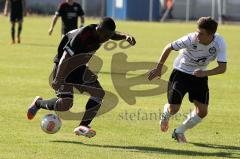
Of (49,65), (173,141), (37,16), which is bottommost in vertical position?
(37,16)

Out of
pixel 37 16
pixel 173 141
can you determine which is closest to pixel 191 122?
pixel 173 141

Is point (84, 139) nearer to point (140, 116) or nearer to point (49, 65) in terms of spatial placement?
point (140, 116)

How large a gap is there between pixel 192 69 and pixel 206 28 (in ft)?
2.99

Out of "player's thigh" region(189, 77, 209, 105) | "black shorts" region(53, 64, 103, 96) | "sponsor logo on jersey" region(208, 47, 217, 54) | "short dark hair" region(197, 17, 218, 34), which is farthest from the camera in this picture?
"black shorts" region(53, 64, 103, 96)

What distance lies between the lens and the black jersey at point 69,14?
21.5 metres

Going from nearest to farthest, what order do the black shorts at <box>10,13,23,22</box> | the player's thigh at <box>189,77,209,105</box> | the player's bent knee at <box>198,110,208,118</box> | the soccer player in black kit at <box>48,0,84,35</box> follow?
the player's thigh at <box>189,77,209,105</box> → the player's bent knee at <box>198,110,208,118</box> → the soccer player in black kit at <box>48,0,84,35</box> → the black shorts at <box>10,13,23,22</box>

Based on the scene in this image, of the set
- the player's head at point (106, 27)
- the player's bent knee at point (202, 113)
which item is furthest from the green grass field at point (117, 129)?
the player's head at point (106, 27)

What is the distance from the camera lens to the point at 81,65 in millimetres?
10672

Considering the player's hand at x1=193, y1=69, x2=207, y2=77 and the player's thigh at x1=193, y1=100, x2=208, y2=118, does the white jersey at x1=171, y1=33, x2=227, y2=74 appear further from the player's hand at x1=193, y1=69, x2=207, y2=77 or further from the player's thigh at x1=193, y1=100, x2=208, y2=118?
the player's thigh at x1=193, y1=100, x2=208, y2=118

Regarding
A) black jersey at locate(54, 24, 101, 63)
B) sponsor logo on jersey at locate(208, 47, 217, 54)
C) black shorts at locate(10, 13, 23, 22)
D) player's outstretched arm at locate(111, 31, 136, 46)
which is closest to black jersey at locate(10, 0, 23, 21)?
black shorts at locate(10, 13, 23, 22)

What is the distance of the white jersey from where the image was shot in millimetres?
10023

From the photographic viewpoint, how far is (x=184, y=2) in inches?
2373

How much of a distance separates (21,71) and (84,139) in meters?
9.29

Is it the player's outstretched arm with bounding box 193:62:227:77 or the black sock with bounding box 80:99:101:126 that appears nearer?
the player's outstretched arm with bounding box 193:62:227:77
